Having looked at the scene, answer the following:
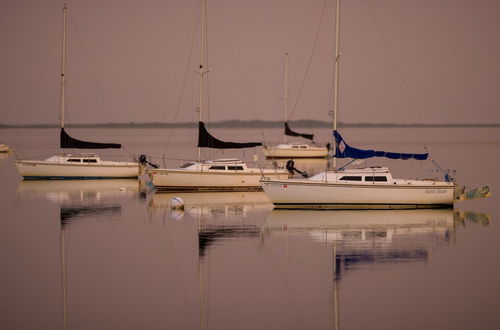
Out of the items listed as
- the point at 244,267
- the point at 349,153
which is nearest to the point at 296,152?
the point at 349,153

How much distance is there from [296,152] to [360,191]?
45.9 m

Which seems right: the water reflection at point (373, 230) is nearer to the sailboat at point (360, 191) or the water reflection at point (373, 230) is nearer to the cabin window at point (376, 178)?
the sailboat at point (360, 191)

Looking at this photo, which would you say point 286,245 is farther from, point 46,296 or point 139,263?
point 46,296

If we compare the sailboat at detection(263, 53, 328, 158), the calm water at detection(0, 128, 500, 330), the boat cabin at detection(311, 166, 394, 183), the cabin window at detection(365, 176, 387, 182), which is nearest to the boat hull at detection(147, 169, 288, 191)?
the calm water at detection(0, 128, 500, 330)

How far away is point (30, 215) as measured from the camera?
118 ft

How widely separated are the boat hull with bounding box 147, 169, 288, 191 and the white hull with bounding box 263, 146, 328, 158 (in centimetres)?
3435

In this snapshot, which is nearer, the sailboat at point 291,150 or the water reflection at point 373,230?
the water reflection at point 373,230

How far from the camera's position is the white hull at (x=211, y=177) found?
4353cm

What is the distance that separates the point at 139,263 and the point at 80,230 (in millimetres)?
7083

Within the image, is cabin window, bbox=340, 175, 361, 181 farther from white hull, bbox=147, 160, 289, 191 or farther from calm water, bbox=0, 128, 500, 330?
white hull, bbox=147, 160, 289, 191

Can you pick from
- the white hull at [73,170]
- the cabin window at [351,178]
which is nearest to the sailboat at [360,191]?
the cabin window at [351,178]

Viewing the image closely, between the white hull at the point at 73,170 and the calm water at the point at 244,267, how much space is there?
39.1ft

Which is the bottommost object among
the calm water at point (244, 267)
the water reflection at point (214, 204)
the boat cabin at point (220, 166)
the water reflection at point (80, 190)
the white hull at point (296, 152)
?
the calm water at point (244, 267)

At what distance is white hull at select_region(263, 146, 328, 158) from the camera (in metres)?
78.7
